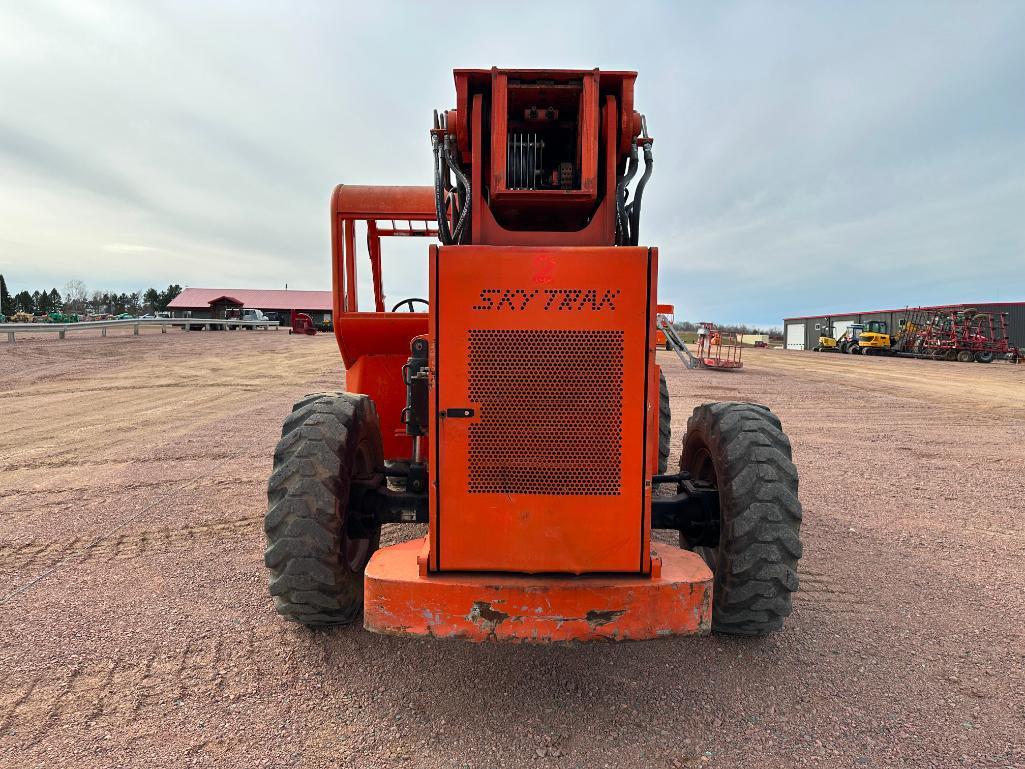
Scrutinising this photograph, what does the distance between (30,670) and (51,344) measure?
25.0 metres

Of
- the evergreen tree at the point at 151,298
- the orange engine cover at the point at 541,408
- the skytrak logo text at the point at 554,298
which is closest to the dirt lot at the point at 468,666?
the orange engine cover at the point at 541,408

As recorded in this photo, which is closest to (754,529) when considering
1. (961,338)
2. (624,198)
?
(624,198)

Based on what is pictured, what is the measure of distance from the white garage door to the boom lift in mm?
56321

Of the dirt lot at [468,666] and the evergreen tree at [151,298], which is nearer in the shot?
the dirt lot at [468,666]

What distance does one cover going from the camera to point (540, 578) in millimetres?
2543

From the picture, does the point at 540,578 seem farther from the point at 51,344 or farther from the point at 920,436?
→ the point at 51,344

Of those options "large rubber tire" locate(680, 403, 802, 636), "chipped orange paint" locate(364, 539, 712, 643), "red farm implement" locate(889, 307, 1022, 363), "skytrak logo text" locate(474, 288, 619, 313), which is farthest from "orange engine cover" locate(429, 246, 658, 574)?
"red farm implement" locate(889, 307, 1022, 363)

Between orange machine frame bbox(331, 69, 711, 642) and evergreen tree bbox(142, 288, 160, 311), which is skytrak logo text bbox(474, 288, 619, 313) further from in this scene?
evergreen tree bbox(142, 288, 160, 311)

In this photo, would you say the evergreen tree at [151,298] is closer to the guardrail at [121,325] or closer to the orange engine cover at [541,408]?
the guardrail at [121,325]

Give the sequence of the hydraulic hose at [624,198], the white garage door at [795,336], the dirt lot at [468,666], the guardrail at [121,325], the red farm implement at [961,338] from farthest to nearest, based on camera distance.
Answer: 1. the white garage door at [795,336]
2. the red farm implement at [961,338]
3. the guardrail at [121,325]
4. the hydraulic hose at [624,198]
5. the dirt lot at [468,666]

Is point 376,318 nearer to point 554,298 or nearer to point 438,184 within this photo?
point 438,184

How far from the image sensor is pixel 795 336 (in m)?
55.2

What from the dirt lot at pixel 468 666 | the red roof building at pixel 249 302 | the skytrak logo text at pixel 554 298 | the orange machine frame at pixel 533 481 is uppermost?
the red roof building at pixel 249 302

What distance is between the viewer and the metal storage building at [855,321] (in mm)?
35469
